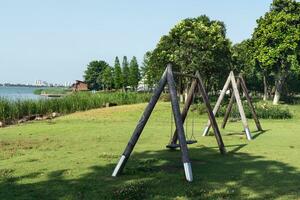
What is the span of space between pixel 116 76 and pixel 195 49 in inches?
2387

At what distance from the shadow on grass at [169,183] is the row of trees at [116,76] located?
82622 millimetres

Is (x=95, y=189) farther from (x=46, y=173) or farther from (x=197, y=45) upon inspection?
(x=197, y=45)

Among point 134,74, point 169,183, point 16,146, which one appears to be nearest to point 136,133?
point 169,183

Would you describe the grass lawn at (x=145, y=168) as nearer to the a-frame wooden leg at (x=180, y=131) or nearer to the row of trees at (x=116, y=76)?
the a-frame wooden leg at (x=180, y=131)

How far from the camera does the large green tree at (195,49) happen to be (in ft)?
127

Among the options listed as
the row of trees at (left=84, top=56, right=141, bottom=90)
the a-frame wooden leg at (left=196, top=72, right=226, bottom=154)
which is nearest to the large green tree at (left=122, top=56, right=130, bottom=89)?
the row of trees at (left=84, top=56, right=141, bottom=90)

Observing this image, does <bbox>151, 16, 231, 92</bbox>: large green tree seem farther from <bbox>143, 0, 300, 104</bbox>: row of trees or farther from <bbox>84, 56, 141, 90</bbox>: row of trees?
<bbox>84, 56, 141, 90</bbox>: row of trees

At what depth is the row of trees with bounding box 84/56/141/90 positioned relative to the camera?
3745 inches

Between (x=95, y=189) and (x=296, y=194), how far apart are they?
158 inches

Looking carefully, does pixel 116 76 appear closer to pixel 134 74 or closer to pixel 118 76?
pixel 118 76

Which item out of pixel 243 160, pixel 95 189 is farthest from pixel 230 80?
pixel 95 189

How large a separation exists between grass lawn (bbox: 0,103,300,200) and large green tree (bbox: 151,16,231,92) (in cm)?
2085

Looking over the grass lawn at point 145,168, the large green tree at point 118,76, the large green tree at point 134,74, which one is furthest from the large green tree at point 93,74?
the grass lawn at point 145,168

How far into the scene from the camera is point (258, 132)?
810 inches
